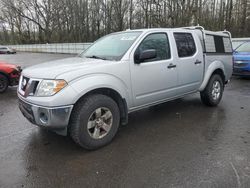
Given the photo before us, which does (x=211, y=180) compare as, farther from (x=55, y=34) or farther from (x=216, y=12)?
(x=55, y=34)

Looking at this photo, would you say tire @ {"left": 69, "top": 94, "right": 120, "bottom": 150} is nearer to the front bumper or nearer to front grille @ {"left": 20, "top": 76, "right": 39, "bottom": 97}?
the front bumper

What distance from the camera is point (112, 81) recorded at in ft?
11.7

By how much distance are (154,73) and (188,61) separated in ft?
3.57

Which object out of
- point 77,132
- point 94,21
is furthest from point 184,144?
point 94,21

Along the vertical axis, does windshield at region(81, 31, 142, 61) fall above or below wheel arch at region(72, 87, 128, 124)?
Answer: above

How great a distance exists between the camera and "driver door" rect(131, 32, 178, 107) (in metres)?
3.94

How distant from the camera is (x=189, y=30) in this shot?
5156 mm

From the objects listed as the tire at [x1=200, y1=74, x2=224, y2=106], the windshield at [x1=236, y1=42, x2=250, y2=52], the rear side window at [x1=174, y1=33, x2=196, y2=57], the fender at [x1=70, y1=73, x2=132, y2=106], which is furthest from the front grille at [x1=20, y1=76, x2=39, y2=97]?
the windshield at [x1=236, y1=42, x2=250, y2=52]

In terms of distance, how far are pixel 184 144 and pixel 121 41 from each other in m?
2.15

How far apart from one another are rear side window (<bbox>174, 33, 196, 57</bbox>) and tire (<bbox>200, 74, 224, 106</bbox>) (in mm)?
998

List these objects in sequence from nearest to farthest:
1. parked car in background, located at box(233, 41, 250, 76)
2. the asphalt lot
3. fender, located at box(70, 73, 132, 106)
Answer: the asphalt lot
fender, located at box(70, 73, 132, 106)
parked car in background, located at box(233, 41, 250, 76)

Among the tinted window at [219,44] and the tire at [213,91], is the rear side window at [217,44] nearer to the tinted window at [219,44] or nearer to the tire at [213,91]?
the tinted window at [219,44]

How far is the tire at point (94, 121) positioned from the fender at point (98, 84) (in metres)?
0.16

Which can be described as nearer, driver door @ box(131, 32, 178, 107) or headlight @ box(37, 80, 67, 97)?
headlight @ box(37, 80, 67, 97)
